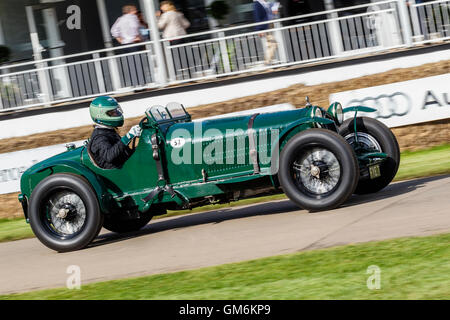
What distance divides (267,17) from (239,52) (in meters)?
1.02

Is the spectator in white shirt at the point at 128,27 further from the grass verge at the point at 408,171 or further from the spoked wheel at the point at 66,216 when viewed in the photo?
the spoked wheel at the point at 66,216

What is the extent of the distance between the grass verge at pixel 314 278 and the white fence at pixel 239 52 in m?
9.26

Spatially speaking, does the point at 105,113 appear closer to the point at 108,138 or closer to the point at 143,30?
the point at 108,138

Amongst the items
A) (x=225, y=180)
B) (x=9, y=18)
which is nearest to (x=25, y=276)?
(x=225, y=180)

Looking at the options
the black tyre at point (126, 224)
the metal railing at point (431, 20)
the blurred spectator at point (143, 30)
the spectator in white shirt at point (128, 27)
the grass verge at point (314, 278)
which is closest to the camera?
the grass verge at point (314, 278)

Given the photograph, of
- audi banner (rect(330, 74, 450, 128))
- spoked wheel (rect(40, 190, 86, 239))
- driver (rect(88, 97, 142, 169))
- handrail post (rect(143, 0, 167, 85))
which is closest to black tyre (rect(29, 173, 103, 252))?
spoked wheel (rect(40, 190, 86, 239))

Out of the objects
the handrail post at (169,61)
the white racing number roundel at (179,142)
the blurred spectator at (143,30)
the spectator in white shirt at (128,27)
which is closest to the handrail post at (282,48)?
the handrail post at (169,61)

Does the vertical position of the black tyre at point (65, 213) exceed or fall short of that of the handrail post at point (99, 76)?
it falls short

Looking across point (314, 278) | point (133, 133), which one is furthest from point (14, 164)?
point (314, 278)

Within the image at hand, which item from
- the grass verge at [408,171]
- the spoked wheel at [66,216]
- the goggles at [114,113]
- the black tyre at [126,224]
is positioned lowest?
the grass verge at [408,171]

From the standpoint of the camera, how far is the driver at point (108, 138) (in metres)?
8.32

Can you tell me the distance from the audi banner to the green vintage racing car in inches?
162

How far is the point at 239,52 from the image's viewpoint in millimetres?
15766
